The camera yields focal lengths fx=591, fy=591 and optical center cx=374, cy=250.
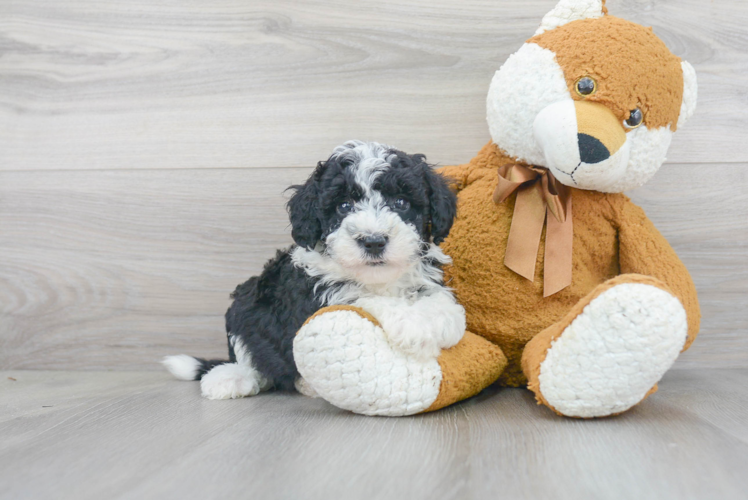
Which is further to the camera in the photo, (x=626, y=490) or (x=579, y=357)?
(x=579, y=357)

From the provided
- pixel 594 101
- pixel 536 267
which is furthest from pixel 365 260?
pixel 594 101

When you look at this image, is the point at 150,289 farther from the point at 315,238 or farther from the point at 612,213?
the point at 612,213

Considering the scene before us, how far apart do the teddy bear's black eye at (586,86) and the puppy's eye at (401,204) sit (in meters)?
0.46

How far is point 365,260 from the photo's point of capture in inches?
48.1

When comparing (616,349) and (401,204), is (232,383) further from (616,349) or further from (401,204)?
(616,349)

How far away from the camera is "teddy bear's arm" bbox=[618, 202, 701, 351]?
1.36 m

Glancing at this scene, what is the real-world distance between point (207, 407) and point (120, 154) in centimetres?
97

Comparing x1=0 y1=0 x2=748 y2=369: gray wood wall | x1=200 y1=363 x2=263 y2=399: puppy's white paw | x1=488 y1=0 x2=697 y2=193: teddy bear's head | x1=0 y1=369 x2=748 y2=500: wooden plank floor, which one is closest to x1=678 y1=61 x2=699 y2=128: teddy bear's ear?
x1=488 y1=0 x2=697 y2=193: teddy bear's head

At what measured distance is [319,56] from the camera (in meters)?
1.88

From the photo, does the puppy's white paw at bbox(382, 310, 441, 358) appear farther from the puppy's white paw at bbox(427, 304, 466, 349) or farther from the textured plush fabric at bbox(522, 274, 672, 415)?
the textured plush fabric at bbox(522, 274, 672, 415)

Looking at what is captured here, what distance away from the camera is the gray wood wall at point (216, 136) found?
1816 mm

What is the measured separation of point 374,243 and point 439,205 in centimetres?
22

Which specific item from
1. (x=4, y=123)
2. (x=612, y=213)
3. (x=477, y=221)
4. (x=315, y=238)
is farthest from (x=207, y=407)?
(x=4, y=123)

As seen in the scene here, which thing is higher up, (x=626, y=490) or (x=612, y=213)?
(x=612, y=213)
